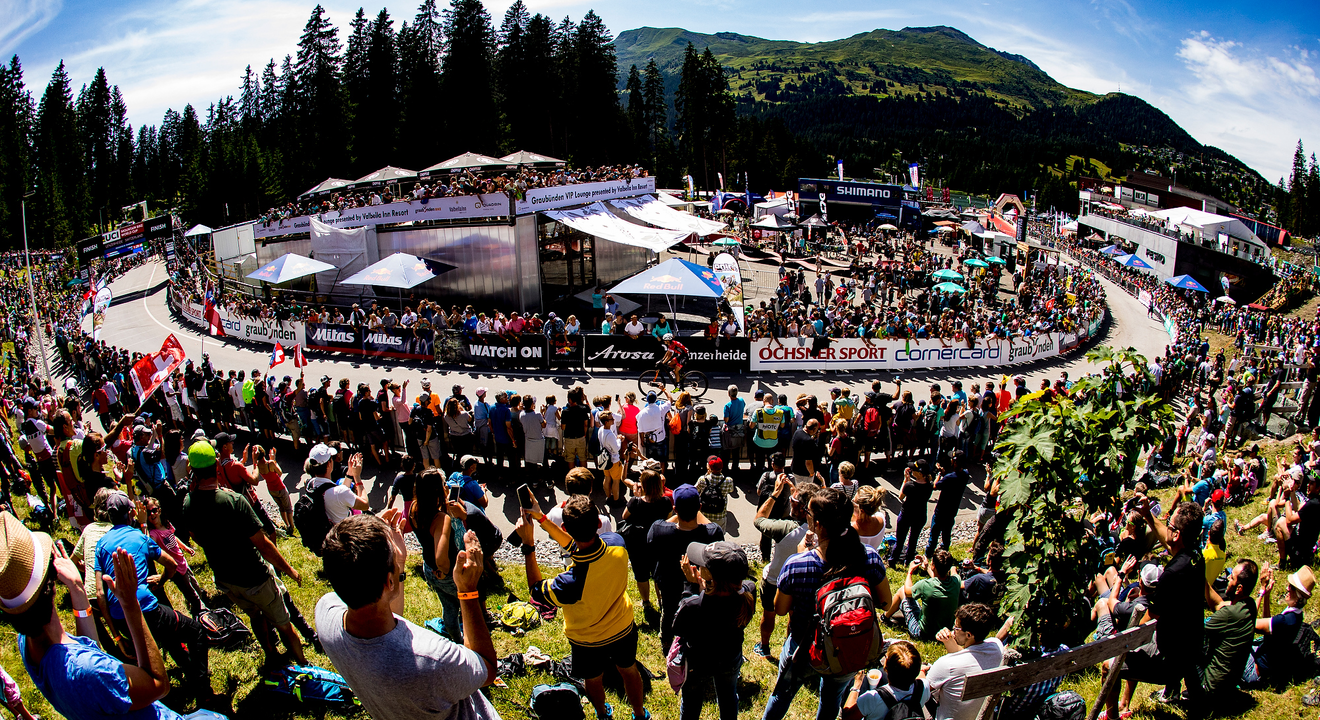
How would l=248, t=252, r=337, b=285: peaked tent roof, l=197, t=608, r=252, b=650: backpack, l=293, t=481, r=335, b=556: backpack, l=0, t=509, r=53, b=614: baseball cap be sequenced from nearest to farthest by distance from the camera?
l=0, t=509, r=53, b=614: baseball cap, l=197, t=608, r=252, b=650: backpack, l=293, t=481, r=335, b=556: backpack, l=248, t=252, r=337, b=285: peaked tent roof

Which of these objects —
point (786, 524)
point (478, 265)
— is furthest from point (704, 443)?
point (478, 265)

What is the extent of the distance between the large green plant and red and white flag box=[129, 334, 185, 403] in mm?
12368

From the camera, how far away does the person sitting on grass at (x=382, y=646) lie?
8.41ft

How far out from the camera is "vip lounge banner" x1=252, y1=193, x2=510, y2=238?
23.9 m

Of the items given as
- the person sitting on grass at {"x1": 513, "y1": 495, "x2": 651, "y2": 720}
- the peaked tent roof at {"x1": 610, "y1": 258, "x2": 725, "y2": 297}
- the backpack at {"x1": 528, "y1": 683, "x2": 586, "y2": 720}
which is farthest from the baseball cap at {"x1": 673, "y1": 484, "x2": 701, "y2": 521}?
the peaked tent roof at {"x1": 610, "y1": 258, "x2": 725, "y2": 297}

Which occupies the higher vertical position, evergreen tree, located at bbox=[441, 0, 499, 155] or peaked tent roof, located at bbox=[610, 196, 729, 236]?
evergreen tree, located at bbox=[441, 0, 499, 155]

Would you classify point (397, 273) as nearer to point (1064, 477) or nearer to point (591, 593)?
point (591, 593)

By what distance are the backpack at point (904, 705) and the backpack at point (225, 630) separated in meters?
4.98

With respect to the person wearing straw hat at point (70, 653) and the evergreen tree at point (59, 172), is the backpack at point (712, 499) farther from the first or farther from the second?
the evergreen tree at point (59, 172)

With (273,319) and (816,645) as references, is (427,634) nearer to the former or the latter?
(816,645)

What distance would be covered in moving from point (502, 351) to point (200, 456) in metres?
13.9

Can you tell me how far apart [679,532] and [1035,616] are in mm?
2513

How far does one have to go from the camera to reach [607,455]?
33.7 feet

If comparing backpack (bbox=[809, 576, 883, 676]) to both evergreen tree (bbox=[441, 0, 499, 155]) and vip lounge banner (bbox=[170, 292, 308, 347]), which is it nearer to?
vip lounge banner (bbox=[170, 292, 308, 347])
